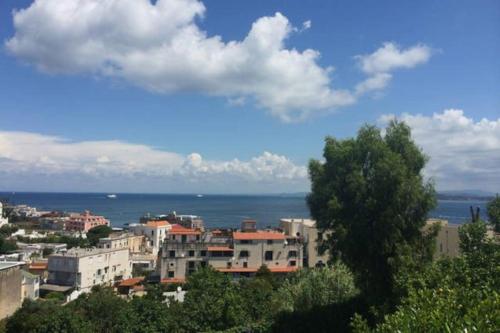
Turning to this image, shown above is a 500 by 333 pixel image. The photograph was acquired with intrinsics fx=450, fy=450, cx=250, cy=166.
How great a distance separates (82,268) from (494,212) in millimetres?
38941

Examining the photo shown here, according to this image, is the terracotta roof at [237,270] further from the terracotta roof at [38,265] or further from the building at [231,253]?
the terracotta roof at [38,265]

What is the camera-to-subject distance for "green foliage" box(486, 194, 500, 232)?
49.0 feet

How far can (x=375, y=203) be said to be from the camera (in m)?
15.7

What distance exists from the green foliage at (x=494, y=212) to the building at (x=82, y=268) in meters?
38.2

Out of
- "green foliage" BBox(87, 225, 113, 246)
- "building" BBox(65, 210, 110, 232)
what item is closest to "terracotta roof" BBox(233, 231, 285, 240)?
"green foliage" BBox(87, 225, 113, 246)

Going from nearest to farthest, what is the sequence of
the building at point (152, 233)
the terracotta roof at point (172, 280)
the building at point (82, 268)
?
1. the terracotta roof at point (172, 280)
2. the building at point (82, 268)
3. the building at point (152, 233)

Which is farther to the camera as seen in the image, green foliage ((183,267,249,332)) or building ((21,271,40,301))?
building ((21,271,40,301))

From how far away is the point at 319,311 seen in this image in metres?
18.8

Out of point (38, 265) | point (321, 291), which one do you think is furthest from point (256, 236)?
point (321, 291)

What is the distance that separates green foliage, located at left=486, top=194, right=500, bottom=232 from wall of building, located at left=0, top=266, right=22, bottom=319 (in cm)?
2900

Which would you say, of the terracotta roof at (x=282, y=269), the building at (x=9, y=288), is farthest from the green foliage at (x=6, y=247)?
the terracotta roof at (x=282, y=269)

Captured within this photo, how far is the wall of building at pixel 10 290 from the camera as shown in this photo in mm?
29922

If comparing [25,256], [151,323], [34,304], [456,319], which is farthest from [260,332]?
[25,256]

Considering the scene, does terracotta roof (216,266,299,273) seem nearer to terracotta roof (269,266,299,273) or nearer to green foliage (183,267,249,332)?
terracotta roof (269,266,299,273)
